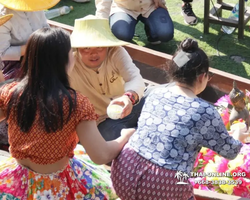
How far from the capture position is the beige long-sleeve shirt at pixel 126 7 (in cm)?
347

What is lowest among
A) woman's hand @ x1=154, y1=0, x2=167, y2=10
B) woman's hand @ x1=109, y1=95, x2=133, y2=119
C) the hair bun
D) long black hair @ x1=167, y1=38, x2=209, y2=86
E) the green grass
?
the green grass

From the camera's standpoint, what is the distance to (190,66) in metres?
1.59

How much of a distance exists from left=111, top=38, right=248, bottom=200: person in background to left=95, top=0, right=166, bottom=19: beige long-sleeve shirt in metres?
1.98

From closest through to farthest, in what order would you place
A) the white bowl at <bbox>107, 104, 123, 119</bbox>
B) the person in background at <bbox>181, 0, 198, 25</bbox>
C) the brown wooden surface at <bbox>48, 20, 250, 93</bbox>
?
the white bowl at <bbox>107, 104, 123, 119</bbox> < the brown wooden surface at <bbox>48, 20, 250, 93</bbox> < the person in background at <bbox>181, 0, 198, 25</bbox>

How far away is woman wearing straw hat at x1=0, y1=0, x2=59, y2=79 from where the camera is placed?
7.89 feet

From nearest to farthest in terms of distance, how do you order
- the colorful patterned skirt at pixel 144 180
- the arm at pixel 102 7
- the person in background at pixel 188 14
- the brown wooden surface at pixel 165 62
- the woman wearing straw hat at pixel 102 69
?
the colorful patterned skirt at pixel 144 180 → the woman wearing straw hat at pixel 102 69 → the brown wooden surface at pixel 165 62 → the arm at pixel 102 7 → the person in background at pixel 188 14

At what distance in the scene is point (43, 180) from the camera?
1.60 m

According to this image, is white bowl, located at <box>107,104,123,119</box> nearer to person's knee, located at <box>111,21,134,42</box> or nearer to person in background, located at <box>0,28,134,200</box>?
person in background, located at <box>0,28,134,200</box>

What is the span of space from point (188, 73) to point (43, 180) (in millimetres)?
739

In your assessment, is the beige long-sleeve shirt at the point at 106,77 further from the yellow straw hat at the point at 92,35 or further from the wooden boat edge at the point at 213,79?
the wooden boat edge at the point at 213,79

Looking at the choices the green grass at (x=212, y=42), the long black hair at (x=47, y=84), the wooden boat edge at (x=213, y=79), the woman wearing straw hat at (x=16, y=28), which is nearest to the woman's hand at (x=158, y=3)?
the green grass at (x=212, y=42)

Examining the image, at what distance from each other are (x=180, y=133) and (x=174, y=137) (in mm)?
29

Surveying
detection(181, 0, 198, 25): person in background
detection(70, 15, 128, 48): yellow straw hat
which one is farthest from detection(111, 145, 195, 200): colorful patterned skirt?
detection(181, 0, 198, 25): person in background

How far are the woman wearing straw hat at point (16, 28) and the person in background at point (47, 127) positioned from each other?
38.4 inches
